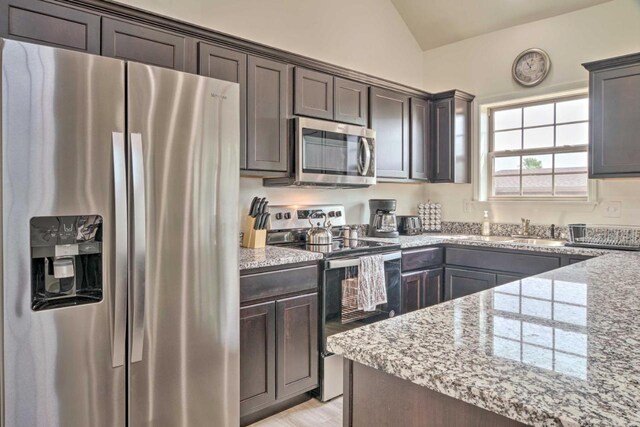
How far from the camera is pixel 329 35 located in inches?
145

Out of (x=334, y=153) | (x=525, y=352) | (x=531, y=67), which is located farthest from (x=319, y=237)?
(x=531, y=67)

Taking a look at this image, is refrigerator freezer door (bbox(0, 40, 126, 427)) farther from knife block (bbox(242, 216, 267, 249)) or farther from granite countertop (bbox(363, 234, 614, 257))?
granite countertop (bbox(363, 234, 614, 257))

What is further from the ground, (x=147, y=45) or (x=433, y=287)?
(x=147, y=45)

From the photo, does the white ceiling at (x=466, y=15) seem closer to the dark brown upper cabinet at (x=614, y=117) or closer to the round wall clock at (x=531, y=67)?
the round wall clock at (x=531, y=67)

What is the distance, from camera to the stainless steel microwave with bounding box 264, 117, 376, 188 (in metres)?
2.91

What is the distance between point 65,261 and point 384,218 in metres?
2.64

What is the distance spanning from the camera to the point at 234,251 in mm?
2035

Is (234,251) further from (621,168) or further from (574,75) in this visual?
(574,75)

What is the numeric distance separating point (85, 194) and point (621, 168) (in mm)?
3342

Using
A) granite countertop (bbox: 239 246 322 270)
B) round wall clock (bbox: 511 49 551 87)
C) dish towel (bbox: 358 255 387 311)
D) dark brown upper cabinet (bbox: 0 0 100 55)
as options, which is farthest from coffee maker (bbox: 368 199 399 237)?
dark brown upper cabinet (bbox: 0 0 100 55)

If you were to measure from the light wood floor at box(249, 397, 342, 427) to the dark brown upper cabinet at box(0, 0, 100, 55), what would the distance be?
219 cm

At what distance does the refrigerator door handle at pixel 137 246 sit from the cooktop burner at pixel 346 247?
3.95 ft

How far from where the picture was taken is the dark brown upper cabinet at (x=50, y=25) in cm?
186

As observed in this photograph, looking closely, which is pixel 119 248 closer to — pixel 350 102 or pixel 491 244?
pixel 350 102
